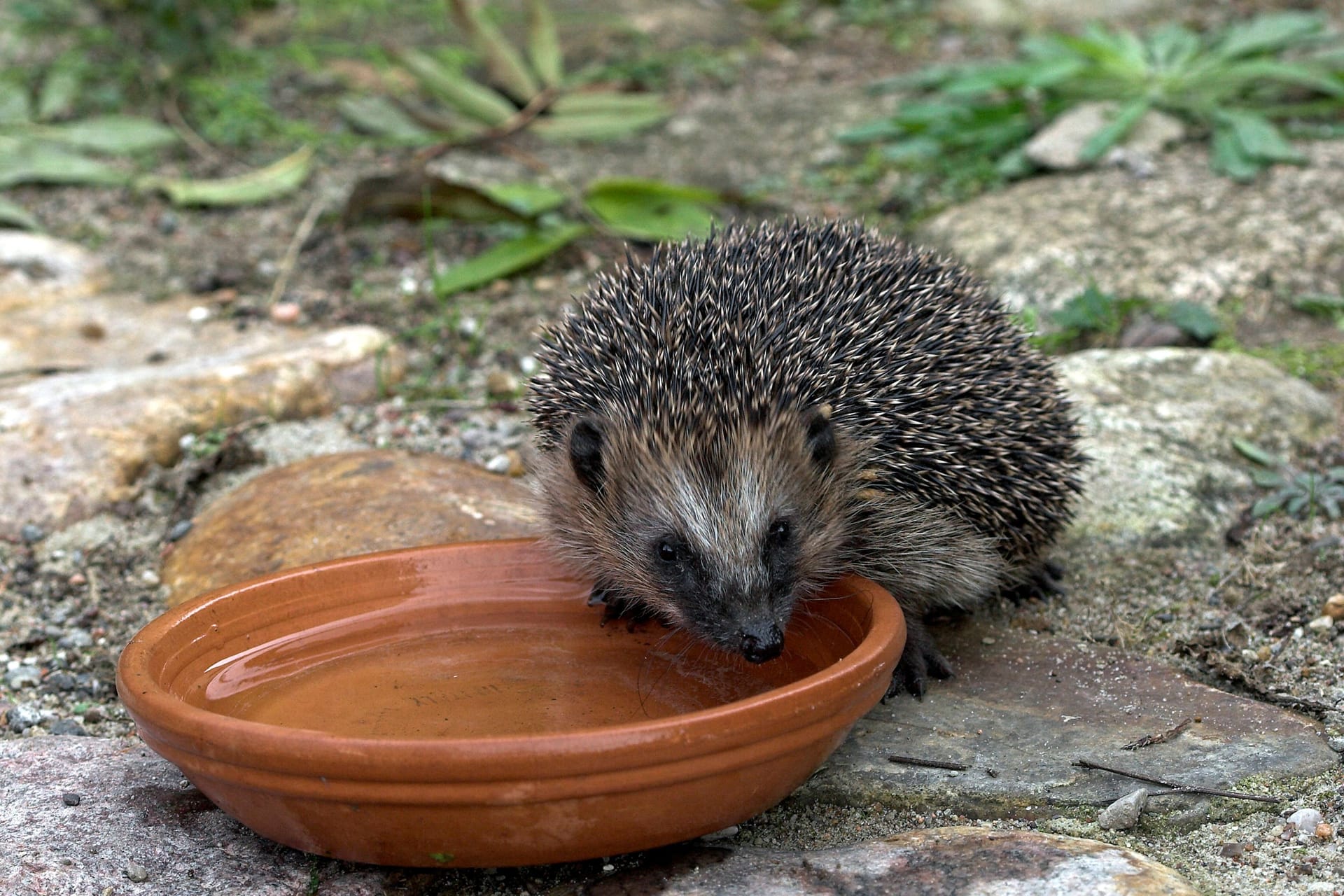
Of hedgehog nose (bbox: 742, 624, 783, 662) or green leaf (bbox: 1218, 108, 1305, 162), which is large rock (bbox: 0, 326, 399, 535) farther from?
green leaf (bbox: 1218, 108, 1305, 162)

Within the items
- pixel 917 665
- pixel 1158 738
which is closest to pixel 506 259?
pixel 917 665

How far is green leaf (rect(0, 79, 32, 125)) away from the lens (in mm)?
9062

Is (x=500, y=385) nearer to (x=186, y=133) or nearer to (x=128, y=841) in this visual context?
(x=128, y=841)

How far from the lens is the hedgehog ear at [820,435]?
4012 mm

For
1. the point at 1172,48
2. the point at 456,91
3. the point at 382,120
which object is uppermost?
Answer: the point at 1172,48

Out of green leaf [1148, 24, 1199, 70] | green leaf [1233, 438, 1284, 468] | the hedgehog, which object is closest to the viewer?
the hedgehog

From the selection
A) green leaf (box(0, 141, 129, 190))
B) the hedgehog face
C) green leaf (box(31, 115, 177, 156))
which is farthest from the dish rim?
green leaf (box(31, 115, 177, 156))

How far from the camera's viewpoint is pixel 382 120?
29.9 feet

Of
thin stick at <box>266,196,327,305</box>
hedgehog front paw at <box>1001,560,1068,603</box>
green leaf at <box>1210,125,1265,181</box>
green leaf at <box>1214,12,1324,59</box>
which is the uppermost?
green leaf at <box>1214,12,1324,59</box>

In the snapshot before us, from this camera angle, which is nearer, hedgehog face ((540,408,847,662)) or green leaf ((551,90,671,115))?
hedgehog face ((540,408,847,662))

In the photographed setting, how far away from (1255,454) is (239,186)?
6070mm

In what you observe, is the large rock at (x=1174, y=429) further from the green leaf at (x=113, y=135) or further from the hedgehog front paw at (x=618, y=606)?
the green leaf at (x=113, y=135)

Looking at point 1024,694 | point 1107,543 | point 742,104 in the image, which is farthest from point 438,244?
point 1024,694

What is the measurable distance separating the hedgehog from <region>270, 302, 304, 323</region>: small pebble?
8.90ft
